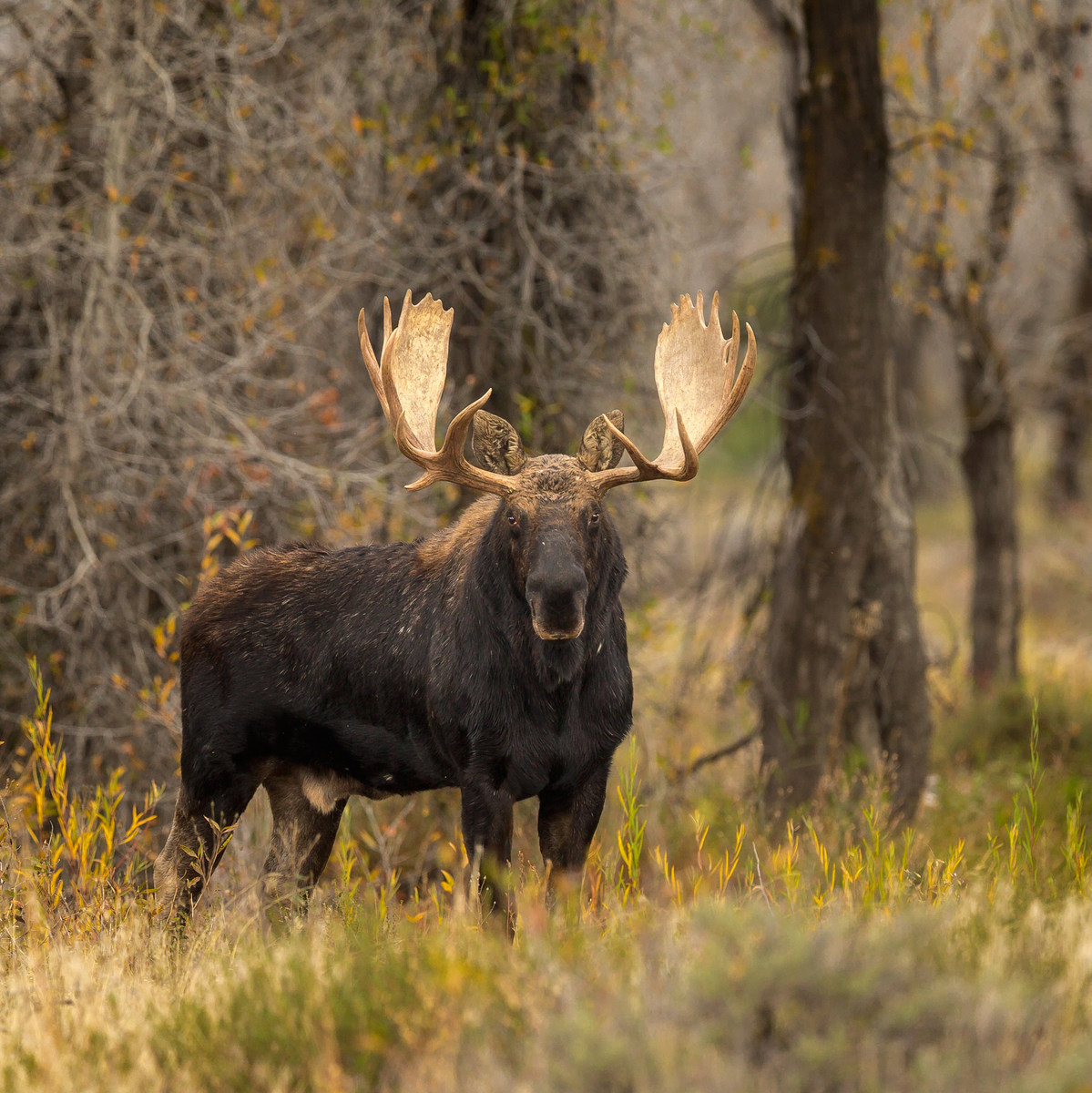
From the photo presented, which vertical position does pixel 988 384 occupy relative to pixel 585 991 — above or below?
above

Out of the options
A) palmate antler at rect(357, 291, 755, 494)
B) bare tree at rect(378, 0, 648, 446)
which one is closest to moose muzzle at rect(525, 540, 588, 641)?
palmate antler at rect(357, 291, 755, 494)

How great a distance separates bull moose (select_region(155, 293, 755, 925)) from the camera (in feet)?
14.3

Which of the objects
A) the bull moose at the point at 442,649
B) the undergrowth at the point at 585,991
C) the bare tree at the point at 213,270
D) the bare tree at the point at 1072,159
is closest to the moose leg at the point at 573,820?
the bull moose at the point at 442,649

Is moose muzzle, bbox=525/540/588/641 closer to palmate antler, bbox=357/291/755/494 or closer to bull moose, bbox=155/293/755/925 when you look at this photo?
bull moose, bbox=155/293/755/925

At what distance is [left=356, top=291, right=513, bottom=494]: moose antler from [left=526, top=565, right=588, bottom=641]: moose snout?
0.64 m

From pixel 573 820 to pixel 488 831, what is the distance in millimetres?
310

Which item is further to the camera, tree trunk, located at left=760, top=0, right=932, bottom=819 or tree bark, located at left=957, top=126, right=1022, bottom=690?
tree bark, located at left=957, top=126, right=1022, bottom=690

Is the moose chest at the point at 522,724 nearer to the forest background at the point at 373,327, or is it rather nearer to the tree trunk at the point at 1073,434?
the forest background at the point at 373,327

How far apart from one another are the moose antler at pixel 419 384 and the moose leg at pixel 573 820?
1.08 m

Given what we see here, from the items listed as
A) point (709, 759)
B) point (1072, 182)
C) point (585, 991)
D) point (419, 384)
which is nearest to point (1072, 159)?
point (1072, 182)

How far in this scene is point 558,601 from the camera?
13.4ft

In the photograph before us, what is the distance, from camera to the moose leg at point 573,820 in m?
Result: 4.43

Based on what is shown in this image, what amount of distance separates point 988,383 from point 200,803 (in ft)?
27.3

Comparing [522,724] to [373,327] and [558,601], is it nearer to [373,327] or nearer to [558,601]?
[558,601]
